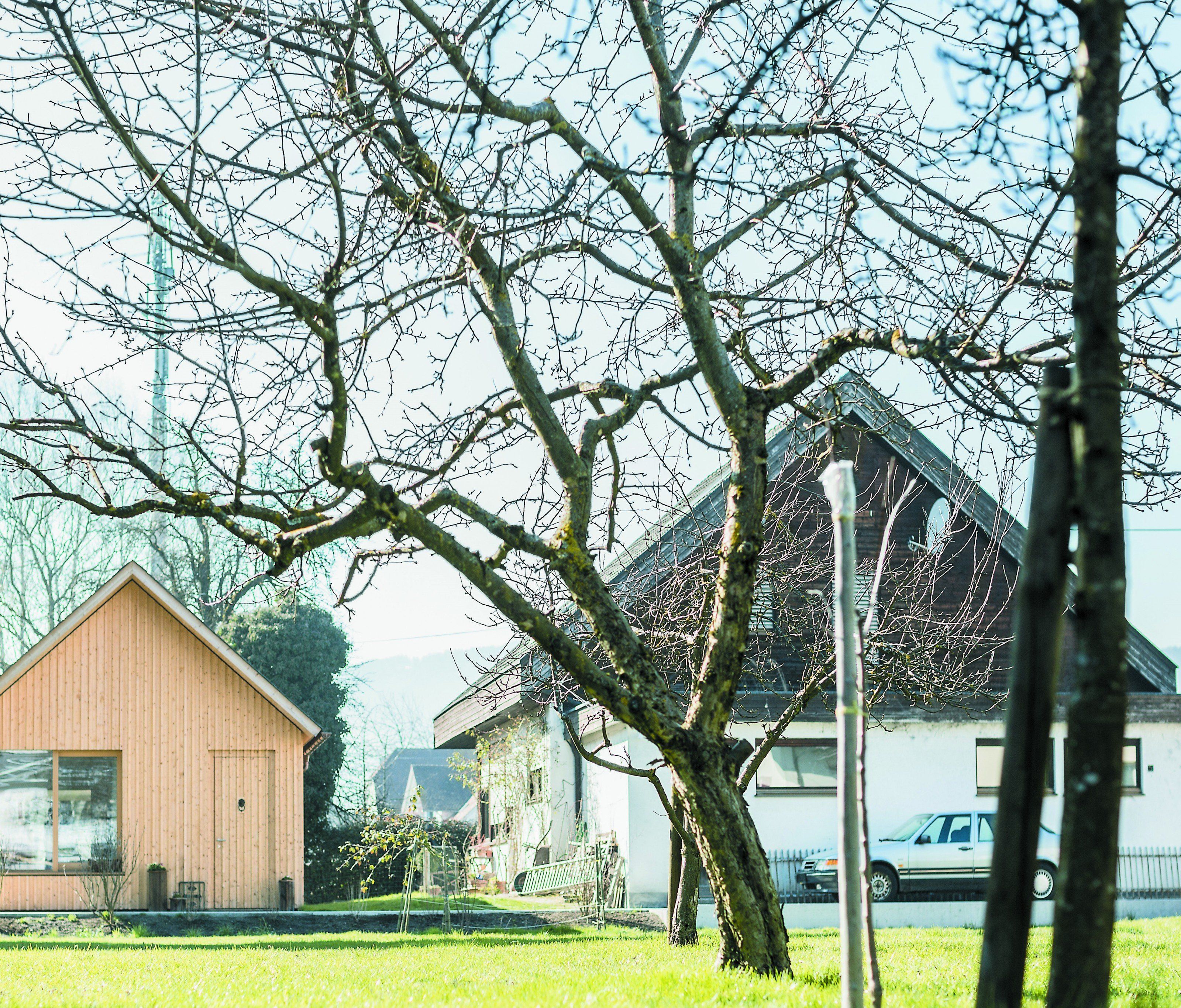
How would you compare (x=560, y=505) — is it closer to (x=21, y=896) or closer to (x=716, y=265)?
(x=716, y=265)

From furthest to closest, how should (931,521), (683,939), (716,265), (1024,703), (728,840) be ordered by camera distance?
(931,521), (683,939), (716,265), (728,840), (1024,703)

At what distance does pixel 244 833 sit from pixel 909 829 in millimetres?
11240

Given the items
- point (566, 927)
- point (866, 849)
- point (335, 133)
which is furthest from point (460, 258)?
point (566, 927)

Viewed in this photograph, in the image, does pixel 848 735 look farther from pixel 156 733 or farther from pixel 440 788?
pixel 440 788

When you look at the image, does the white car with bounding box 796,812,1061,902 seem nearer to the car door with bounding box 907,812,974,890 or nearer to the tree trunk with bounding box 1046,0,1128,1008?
the car door with bounding box 907,812,974,890

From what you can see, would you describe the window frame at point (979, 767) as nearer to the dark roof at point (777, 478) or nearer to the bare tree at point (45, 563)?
the dark roof at point (777, 478)

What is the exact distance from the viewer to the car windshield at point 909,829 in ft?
66.6

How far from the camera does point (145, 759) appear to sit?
21625mm

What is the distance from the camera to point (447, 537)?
6.34 metres

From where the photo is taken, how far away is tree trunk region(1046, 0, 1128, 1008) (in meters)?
2.99

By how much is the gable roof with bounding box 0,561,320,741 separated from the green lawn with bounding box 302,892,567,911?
130 inches

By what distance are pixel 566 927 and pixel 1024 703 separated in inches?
582

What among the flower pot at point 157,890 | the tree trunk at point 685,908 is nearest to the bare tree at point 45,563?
the flower pot at point 157,890

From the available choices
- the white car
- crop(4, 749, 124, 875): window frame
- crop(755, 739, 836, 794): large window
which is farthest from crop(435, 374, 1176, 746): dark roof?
crop(4, 749, 124, 875): window frame
